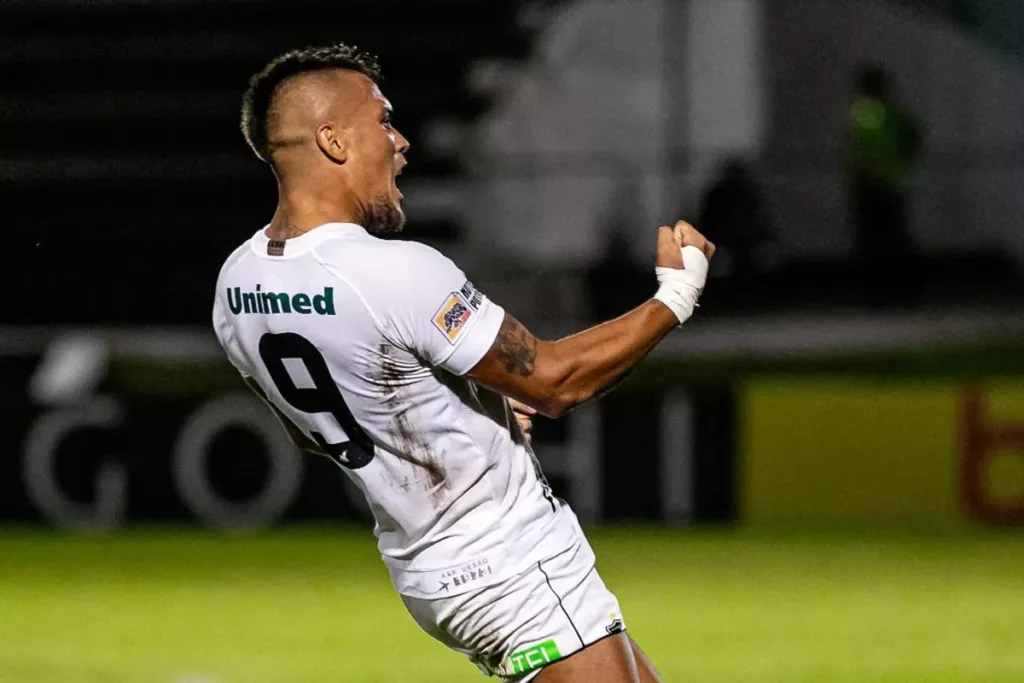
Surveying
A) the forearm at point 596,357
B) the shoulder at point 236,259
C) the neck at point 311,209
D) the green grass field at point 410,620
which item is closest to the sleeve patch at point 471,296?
the forearm at point 596,357

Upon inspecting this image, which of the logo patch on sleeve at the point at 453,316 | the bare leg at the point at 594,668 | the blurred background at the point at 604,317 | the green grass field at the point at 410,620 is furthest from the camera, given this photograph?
the blurred background at the point at 604,317

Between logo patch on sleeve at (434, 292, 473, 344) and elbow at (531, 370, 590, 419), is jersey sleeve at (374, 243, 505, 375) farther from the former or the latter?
elbow at (531, 370, 590, 419)

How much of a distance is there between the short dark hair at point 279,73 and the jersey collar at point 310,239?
218 millimetres

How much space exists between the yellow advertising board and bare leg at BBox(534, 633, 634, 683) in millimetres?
8583

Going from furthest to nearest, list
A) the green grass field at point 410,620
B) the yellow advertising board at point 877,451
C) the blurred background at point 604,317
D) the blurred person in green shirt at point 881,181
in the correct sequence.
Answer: the blurred person in green shirt at point 881,181 < the yellow advertising board at point 877,451 < the blurred background at point 604,317 < the green grass field at point 410,620

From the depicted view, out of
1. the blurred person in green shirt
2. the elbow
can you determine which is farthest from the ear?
the blurred person in green shirt

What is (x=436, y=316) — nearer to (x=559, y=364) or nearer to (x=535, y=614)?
(x=559, y=364)

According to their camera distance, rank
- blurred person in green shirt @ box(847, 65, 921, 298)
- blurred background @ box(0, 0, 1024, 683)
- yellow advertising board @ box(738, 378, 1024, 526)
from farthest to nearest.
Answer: blurred person in green shirt @ box(847, 65, 921, 298) < yellow advertising board @ box(738, 378, 1024, 526) < blurred background @ box(0, 0, 1024, 683)

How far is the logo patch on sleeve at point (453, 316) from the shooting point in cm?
349

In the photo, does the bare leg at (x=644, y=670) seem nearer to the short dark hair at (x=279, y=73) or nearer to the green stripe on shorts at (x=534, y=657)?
the green stripe on shorts at (x=534, y=657)

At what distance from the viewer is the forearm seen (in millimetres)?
3535

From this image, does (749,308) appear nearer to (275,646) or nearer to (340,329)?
(275,646)

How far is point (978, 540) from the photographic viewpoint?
11375 mm

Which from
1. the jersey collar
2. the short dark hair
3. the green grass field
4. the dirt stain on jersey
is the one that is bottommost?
the green grass field
